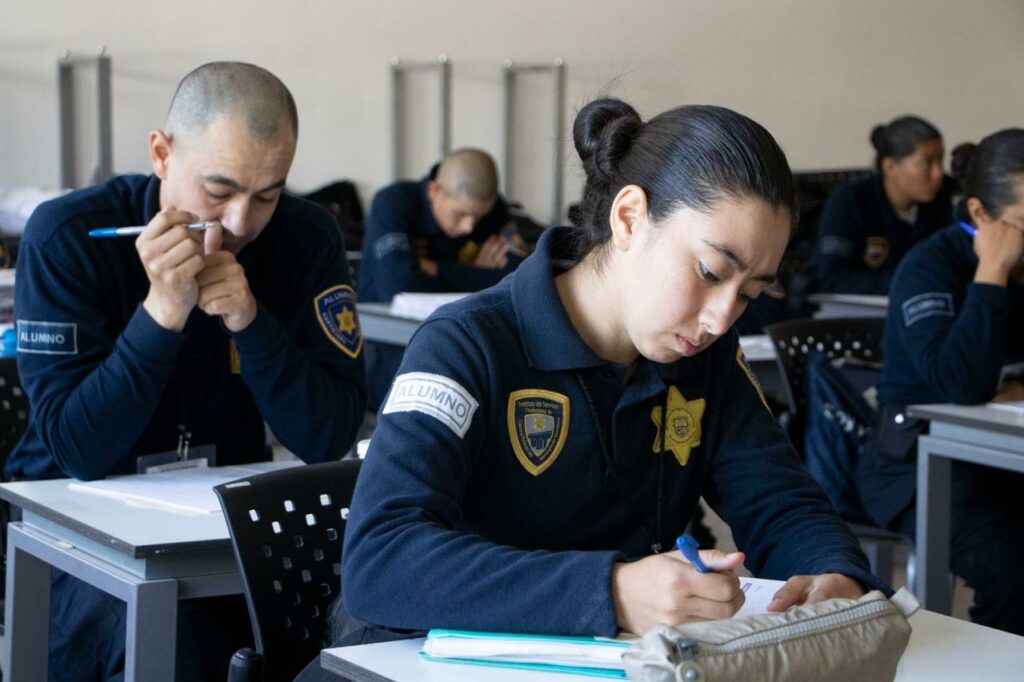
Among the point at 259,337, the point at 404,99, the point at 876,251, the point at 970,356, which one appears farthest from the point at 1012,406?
the point at 404,99

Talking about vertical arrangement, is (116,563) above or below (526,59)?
below

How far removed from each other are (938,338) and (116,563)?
1.92 meters

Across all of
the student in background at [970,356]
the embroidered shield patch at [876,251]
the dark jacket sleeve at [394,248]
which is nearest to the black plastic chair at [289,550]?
the student in background at [970,356]

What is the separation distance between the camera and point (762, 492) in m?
1.67

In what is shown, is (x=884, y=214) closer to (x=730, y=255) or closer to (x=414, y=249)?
(x=414, y=249)

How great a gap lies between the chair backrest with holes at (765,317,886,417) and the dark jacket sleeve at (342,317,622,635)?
1944 millimetres

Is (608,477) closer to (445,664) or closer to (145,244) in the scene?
(445,664)

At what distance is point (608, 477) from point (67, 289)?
3.42 feet

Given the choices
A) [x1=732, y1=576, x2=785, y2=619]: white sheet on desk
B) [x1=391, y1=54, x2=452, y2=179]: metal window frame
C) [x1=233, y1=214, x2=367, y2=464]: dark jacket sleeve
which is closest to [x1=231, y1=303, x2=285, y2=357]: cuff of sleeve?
[x1=233, y1=214, x2=367, y2=464]: dark jacket sleeve

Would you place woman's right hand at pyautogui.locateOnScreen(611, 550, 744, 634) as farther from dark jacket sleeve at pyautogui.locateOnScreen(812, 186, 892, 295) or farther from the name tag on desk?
dark jacket sleeve at pyautogui.locateOnScreen(812, 186, 892, 295)

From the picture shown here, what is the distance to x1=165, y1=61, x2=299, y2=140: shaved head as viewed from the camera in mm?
2227

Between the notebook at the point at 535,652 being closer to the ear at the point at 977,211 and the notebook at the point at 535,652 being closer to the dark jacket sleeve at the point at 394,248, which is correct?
the ear at the point at 977,211

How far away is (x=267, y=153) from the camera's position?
7.26 ft

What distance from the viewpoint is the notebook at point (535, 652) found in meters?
1.22
